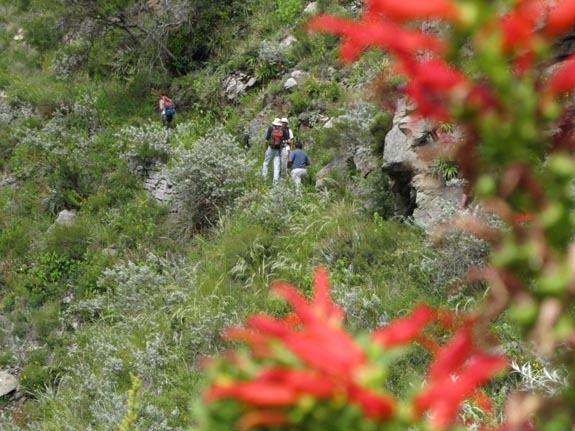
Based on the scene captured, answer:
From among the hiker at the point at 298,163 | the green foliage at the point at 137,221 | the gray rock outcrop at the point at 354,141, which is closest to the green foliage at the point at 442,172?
the gray rock outcrop at the point at 354,141

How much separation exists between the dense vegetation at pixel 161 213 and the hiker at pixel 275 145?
0.25 m

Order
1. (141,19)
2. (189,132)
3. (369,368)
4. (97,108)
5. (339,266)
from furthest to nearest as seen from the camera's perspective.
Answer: (141,19) < (97,108) < (189,132) < (339,266) < (369,368)

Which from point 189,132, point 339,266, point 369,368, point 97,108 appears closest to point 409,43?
point 369,368

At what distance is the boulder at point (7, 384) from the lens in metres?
7.44

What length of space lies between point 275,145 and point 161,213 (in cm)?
169

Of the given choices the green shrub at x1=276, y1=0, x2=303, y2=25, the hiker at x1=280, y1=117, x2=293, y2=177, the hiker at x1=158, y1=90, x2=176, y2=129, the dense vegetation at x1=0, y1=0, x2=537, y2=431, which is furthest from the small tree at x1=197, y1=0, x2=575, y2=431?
the green shrub at x1=276, y1=0, x2=303, y2=25

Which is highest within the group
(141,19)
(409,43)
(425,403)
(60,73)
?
(409,43)

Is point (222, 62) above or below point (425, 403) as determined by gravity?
below

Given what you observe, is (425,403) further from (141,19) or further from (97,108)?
(141,19)

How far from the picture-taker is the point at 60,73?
45.8ft

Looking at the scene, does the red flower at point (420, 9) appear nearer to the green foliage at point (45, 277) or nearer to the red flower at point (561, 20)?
the red flower at point (561, 20)

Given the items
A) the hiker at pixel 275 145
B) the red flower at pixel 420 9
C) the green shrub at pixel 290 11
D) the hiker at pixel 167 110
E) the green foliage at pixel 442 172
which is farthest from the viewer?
the green shrub at pixel 290 11

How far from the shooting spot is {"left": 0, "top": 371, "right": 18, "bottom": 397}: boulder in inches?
293

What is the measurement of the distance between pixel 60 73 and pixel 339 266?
8650 mm
